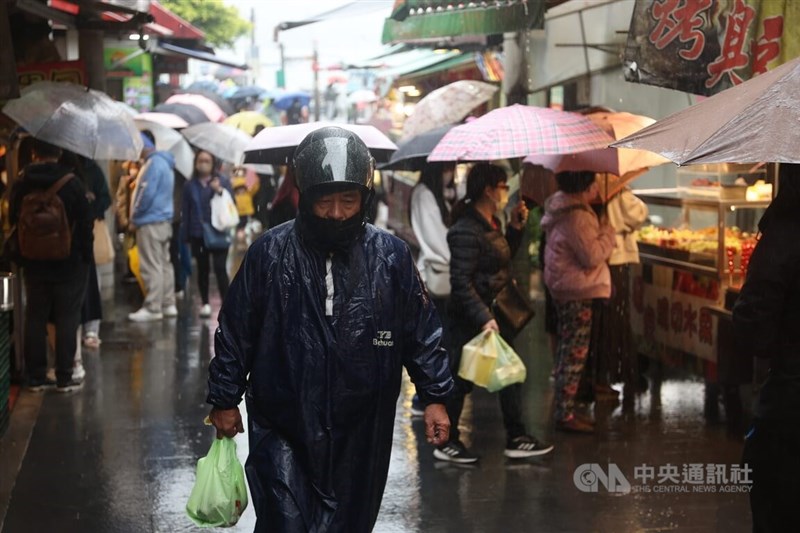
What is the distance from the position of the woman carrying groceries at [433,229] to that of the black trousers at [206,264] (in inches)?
203

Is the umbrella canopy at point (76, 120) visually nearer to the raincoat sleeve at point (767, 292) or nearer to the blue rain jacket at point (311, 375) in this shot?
the blue rain jacket at point (311, 375)

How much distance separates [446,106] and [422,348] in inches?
329

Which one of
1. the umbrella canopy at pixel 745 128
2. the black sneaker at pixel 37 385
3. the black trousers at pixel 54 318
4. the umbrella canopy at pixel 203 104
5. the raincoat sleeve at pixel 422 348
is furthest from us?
the umbrella canopy at pixel 203 104

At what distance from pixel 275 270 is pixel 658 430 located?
492cm

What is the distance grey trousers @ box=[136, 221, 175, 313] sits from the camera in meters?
13.8

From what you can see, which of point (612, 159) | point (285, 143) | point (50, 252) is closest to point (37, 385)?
point (50, 252)

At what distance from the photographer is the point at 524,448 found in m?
8.01

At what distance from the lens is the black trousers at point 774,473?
15.3 ft

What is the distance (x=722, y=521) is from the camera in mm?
6727

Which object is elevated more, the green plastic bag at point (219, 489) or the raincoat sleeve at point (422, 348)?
the raincoat sleeve at point (422, 348)

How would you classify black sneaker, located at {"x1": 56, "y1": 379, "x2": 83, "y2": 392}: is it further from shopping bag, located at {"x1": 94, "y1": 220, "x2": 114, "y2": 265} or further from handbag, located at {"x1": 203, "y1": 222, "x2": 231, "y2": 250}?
handbag, located at {"x1": 203, "y1": 222, "x2": 231, "y2": 250}

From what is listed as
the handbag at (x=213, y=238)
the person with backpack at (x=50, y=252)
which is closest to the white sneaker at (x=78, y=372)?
the person with backpack at (x=50, y=252)

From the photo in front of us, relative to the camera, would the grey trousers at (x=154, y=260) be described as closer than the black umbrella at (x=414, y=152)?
No

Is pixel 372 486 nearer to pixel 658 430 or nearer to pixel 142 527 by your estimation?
pixel 142 527
